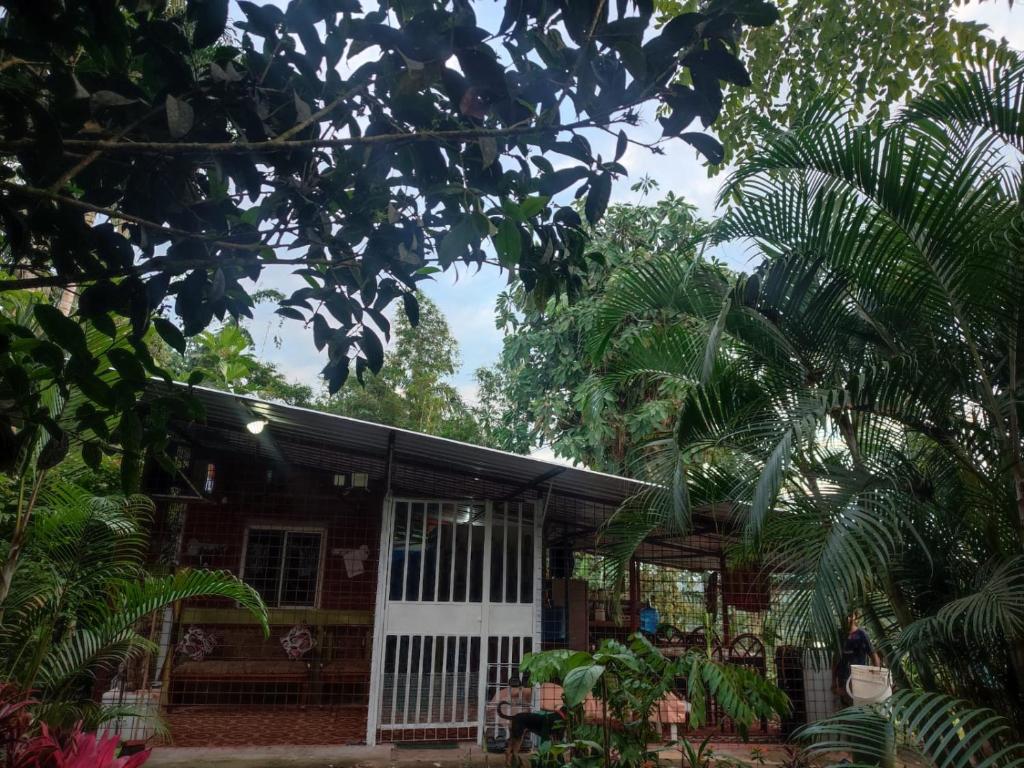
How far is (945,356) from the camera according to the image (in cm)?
289

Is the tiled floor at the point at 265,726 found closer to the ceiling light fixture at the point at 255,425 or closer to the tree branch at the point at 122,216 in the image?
the ceiling light fixture at the point at 255,425

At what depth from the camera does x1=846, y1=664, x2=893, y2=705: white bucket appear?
626cm

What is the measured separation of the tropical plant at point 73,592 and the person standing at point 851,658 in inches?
216

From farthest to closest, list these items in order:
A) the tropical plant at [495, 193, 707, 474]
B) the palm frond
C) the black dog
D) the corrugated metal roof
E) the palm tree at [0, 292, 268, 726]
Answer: the tropical plant at [495, 193, 707, 474], the corrugated metal roof, the black dog, the palm tree at [0, 292, 268, 726], the palm frond

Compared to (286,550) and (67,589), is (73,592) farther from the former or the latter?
(286,550)

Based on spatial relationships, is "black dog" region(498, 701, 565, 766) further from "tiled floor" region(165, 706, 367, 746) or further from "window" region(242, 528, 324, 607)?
"window" region(242, 528, 324, 607)

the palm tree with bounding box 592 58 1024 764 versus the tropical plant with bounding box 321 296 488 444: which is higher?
the tropical plant with bounding box 321 296 488 444

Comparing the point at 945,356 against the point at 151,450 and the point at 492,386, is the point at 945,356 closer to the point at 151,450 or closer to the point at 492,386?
the point at 151,450

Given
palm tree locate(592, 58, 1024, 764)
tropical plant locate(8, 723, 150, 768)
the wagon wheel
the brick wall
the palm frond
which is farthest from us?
the brick wall

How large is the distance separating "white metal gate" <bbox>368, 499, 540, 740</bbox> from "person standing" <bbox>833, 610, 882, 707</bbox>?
2964 millimetres

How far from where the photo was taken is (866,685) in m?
6.52

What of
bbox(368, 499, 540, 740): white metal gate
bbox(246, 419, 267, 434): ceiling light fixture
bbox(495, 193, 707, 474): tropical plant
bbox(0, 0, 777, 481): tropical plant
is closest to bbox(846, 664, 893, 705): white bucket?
bbox(368, 499, 540, 740): white metal gate

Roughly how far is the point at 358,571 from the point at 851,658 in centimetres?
580

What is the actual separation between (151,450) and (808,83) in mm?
3545
